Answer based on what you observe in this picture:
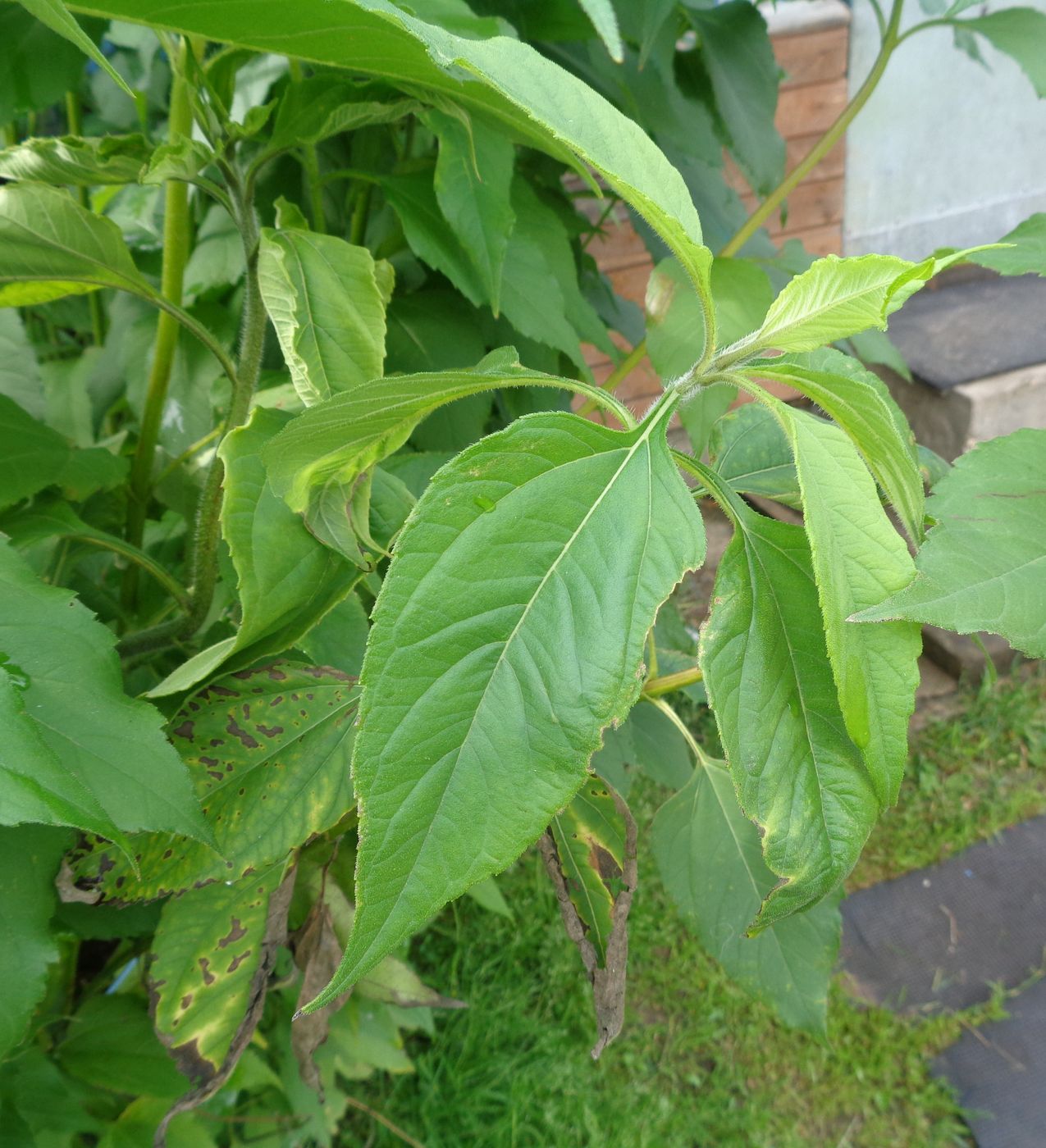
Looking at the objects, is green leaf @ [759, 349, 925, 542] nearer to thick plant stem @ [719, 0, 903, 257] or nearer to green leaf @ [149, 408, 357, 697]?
green leaf @ [149, 408, 357, 697]

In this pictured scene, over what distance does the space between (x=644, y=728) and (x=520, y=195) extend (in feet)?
1.29

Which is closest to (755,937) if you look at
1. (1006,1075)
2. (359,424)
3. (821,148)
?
(359,424)

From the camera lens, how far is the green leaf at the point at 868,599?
291 millimetres

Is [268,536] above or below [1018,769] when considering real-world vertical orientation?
above

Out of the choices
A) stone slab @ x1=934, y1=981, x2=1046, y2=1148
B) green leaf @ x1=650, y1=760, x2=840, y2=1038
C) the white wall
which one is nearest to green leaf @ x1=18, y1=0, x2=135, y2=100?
green leaf @ x1=650, y1=760, x2=840, y2=1038

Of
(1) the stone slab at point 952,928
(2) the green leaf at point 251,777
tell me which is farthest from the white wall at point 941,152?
(2) the green leaf at point 251,777

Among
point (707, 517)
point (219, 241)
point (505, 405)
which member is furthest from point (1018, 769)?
point (219, 241)

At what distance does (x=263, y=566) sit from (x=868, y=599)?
24 cm

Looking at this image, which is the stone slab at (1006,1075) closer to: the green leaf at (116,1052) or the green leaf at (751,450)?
the green leaf at (116,1052)

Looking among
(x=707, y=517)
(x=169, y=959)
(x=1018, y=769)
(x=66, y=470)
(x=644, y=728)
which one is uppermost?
(x=66, y=470)

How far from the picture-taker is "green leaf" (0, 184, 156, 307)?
1.48ft

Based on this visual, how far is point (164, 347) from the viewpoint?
24.7 inches

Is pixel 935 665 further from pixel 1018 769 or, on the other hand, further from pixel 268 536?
pixel 268 536

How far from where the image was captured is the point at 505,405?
72cm
